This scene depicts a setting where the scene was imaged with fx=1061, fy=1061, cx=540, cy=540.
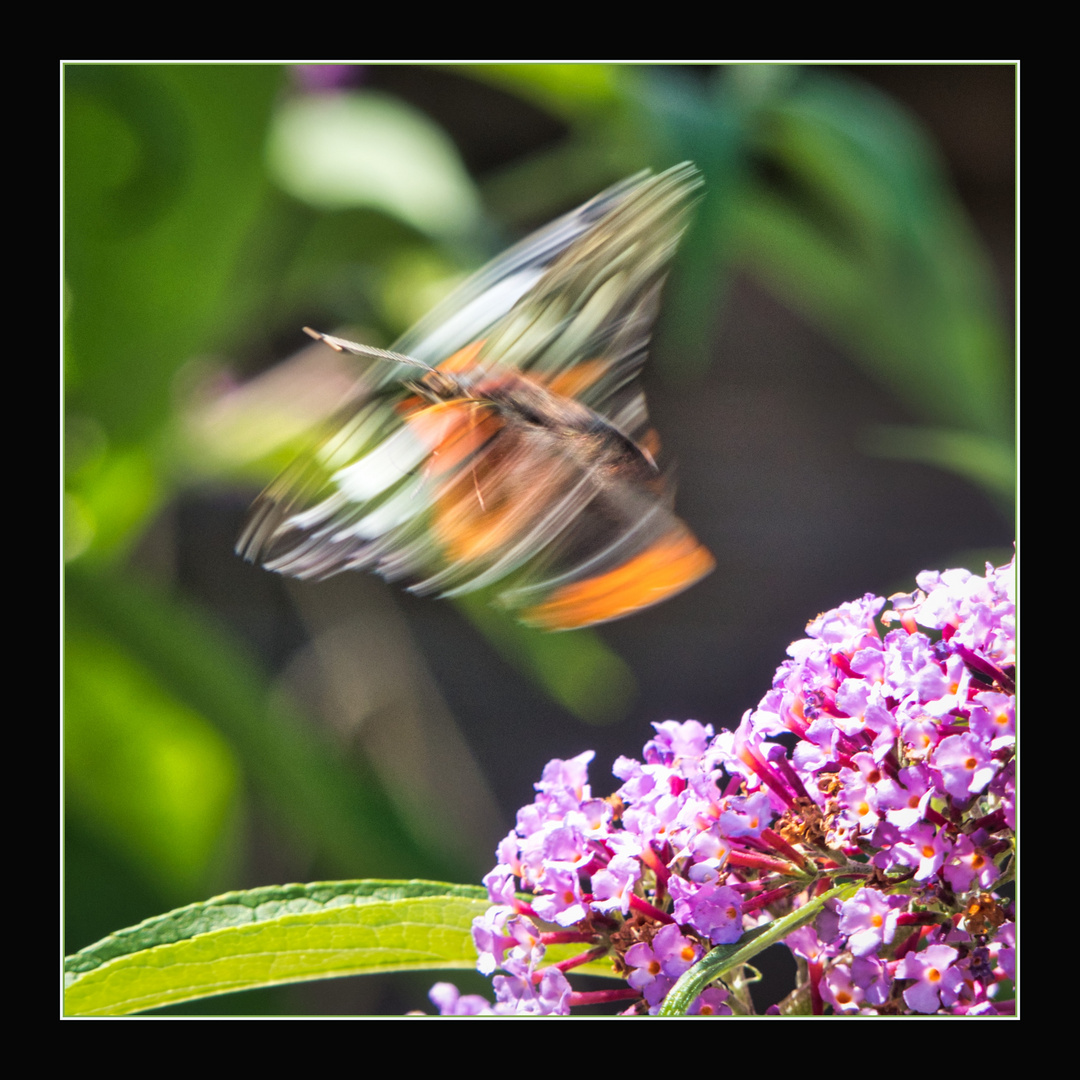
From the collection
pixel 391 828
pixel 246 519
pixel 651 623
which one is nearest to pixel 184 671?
pixel 246 519

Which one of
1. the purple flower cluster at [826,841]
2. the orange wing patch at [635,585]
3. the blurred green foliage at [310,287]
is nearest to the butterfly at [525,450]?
the orange wing patch at [635,585]

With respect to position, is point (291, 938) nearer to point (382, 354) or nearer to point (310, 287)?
point (382, 354)

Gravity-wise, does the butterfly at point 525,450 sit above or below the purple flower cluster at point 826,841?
above

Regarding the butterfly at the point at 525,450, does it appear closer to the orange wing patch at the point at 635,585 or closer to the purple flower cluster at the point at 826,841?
the orange wing patch at the point at 635,585

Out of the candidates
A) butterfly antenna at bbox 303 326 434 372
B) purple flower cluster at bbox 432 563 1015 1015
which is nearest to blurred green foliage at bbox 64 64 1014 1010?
butterfly antenna at bbox 303 326 434 372

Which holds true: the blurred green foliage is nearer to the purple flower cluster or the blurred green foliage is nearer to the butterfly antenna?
the butterfly antenna

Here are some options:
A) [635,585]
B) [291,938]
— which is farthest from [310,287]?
[291,938]
